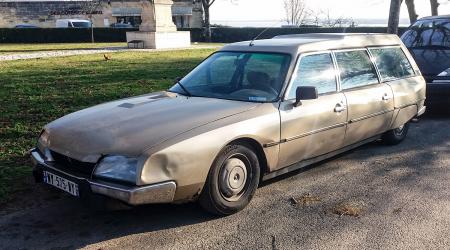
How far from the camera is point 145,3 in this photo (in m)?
25.0

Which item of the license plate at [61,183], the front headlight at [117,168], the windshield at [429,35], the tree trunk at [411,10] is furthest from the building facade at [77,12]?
the front headlight at [117,168]

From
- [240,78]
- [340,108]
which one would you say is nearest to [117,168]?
[240,78]

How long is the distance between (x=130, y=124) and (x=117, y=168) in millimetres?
525

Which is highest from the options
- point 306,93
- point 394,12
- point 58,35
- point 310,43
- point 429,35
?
point 58,35

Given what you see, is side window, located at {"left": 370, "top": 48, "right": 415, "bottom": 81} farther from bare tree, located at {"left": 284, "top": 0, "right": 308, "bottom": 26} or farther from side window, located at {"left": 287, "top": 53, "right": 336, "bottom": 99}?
bare tree, located at {"left": 284, "top": 0, "right": 308, "bottom": 26}

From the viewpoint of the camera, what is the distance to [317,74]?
5.01m

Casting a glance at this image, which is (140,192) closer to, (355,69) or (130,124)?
(130,124)

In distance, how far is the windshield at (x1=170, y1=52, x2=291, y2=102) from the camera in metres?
4.64

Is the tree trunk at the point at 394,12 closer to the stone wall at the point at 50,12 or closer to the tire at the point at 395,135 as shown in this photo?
the tire at the point at 395,135

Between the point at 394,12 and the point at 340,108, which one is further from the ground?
the point at 394,12

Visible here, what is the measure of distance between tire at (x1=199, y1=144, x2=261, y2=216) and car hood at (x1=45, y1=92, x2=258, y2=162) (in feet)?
1.16

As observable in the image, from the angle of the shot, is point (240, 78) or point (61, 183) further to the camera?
point (240, 78)

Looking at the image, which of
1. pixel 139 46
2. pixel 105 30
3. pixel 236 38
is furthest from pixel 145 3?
pixel 236 38

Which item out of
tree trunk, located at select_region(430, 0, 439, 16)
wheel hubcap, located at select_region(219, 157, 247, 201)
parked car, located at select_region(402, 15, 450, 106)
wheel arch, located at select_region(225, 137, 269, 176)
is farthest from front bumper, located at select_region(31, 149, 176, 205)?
tree trunk, located at select_region(430, 0, 439, 16)
